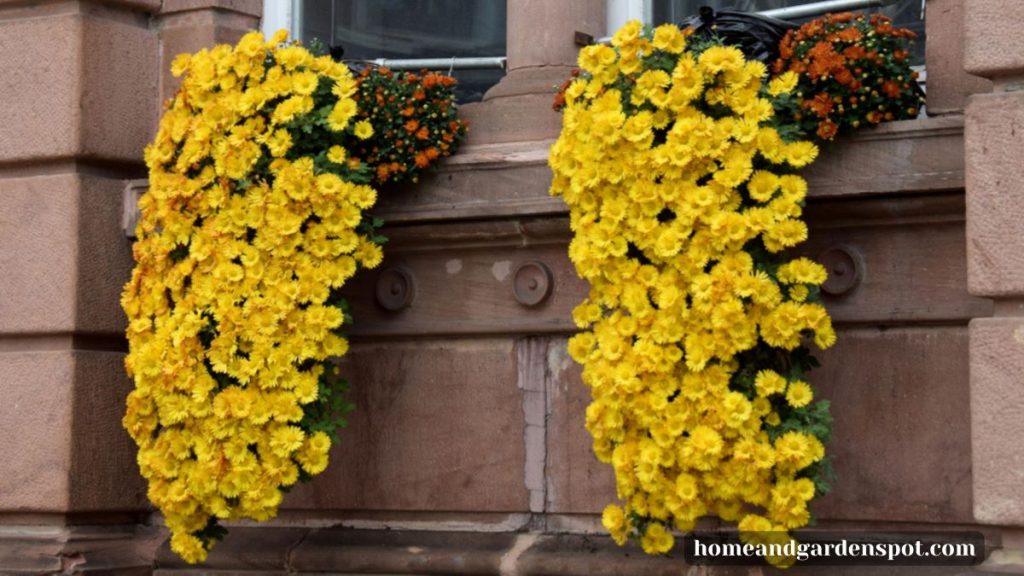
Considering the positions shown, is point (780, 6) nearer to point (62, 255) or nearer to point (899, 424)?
point (899, 424)

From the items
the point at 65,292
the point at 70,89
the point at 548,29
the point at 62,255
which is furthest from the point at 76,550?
the point at 548,29

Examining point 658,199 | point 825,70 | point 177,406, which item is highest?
point 825,70

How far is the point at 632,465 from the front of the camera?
5.64m

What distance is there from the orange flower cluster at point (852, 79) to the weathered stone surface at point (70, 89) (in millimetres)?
2730

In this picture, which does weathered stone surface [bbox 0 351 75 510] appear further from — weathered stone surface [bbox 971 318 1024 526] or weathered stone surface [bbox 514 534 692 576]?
weathered stone surface [bbox 971 318 1024 526]

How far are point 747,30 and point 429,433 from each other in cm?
179

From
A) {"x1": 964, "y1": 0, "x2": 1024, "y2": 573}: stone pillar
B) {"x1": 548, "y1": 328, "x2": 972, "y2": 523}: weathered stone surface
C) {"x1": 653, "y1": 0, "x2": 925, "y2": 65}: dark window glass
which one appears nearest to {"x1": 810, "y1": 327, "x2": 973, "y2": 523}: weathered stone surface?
{"x1": 548, "y1": 328, "x2": 972, "y2": 523}: weathered stone surface

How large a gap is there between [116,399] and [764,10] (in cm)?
277

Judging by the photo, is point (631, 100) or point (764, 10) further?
point (764, 10)

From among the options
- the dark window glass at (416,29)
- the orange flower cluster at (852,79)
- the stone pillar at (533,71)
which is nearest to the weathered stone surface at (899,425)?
the orange flower cluster at (852,79)

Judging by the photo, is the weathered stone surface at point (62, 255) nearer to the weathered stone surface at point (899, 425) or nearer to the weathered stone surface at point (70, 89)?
the weathered stone surface at point (70, 89)

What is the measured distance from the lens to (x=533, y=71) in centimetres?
677

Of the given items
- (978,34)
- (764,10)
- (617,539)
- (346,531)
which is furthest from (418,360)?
(978,34)

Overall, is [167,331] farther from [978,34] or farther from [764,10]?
[978,34]
